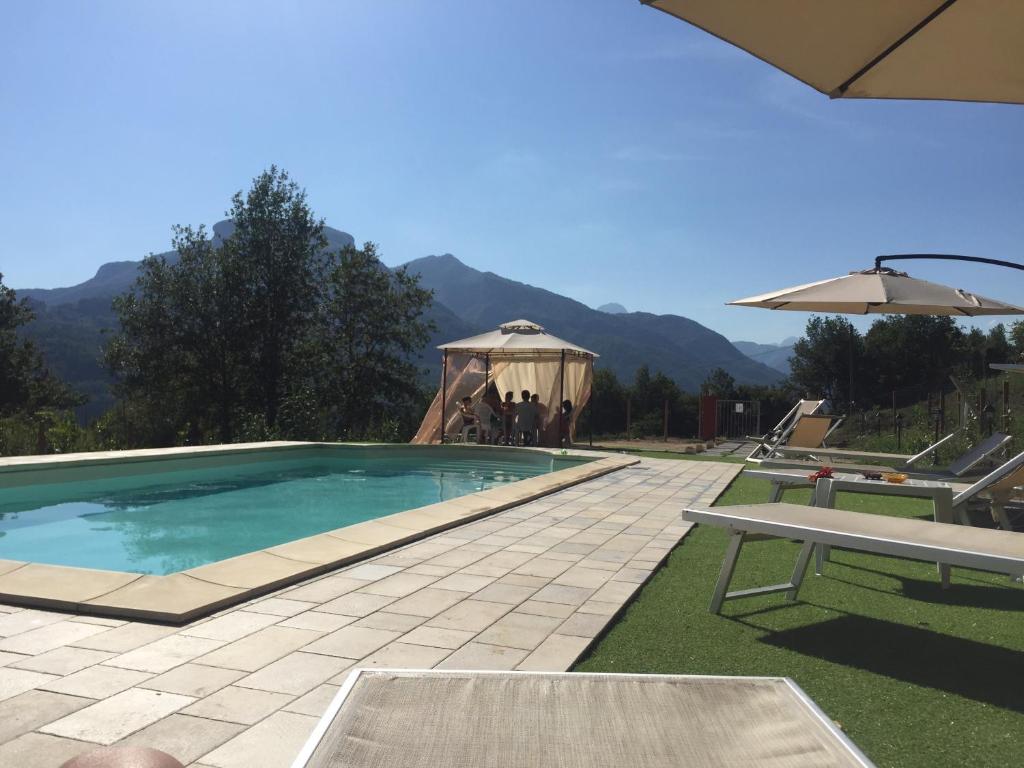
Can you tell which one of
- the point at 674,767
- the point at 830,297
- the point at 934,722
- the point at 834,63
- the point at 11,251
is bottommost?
the point at 934,722

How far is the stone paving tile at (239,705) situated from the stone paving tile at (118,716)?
0.06 meters

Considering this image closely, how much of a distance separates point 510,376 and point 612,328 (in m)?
124

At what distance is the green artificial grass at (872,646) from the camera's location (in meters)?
2.13

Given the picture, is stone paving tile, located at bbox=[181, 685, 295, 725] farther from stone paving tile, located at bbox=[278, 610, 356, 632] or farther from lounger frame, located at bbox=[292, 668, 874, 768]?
lounger frame, located at bbox=[292, 668, 874, 768]

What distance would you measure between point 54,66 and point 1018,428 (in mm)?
16819

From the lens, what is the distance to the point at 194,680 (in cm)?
234

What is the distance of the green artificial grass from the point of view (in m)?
2.13

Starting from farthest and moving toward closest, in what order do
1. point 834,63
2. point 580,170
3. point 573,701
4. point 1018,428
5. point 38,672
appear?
point 580,170, point 1018,428, point 834,63, point 38,672, point 573,701

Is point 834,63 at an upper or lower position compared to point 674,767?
upper

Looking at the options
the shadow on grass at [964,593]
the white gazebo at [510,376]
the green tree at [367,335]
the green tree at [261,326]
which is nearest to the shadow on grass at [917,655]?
the shadow on grass at [964,593]

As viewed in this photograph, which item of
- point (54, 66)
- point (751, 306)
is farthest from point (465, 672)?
point (54, 66)

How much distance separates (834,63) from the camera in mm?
3113

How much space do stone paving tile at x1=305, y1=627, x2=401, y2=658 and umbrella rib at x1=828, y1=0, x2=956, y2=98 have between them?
298cm

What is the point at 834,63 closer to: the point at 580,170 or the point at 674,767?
the point at 674,767
